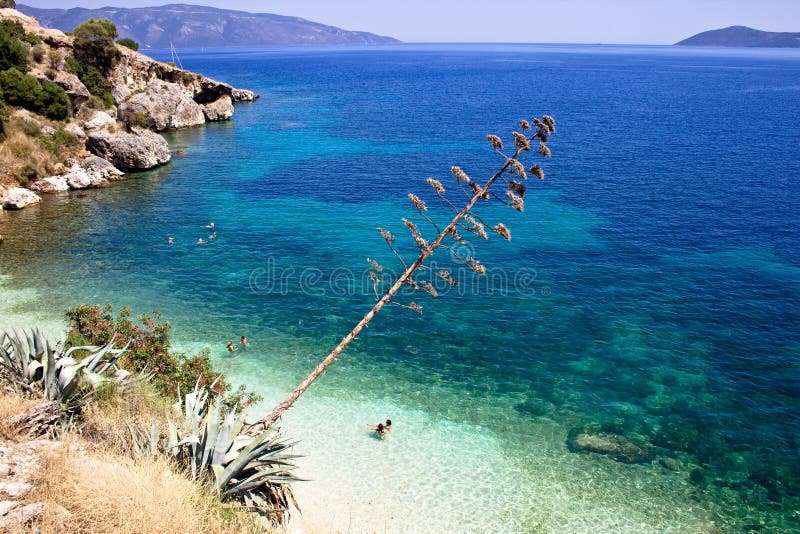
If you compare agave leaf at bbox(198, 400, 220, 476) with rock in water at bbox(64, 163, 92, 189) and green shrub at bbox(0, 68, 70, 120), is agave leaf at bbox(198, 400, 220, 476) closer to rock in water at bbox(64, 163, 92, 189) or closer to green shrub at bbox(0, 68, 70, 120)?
rock in water at bbox(64, 163, 92, 189)

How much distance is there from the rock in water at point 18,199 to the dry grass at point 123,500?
39.4 m

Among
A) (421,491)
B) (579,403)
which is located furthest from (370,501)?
(579,403)

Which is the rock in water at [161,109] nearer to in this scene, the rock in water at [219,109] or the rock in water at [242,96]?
the rock in water at [219,109]

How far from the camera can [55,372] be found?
50.7 feet

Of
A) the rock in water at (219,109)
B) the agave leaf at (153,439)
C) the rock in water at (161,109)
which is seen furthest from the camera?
the rock in water at (219,109)

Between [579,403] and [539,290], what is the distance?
1089 centimetres

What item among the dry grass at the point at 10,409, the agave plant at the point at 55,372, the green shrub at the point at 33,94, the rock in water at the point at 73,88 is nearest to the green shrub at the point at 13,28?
the rock in water at the point at 73,88

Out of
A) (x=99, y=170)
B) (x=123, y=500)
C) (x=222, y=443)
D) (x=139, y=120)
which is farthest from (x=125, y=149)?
(x=123, y=500)

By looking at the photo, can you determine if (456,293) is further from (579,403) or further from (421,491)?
(421,491)

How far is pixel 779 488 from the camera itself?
19.1m

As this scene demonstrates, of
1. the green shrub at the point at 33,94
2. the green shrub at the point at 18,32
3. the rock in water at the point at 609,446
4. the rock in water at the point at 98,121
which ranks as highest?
the green shrub at the point at 18,32

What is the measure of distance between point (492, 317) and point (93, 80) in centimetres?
6438

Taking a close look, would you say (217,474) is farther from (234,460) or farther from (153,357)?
(153,357)

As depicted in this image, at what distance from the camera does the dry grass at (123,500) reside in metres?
10.7
